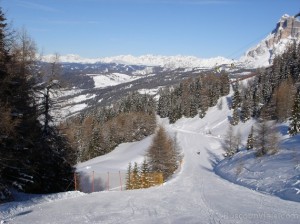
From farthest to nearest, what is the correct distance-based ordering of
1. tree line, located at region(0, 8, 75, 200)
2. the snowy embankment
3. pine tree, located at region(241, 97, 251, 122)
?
pine tree, located at region(241, 97, 251, 122) < the snowy embankment < tree line, located at region(0, 8, 75, 200)

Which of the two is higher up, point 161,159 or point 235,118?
point 161,159

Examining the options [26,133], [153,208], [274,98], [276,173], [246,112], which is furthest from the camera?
[246,112]

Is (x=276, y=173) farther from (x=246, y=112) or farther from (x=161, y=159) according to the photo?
(x=246, y=112)

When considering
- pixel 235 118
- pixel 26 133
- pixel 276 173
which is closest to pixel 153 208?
pixel 26 133

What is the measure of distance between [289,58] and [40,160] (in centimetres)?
12288

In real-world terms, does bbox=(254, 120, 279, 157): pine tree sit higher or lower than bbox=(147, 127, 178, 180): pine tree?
higher

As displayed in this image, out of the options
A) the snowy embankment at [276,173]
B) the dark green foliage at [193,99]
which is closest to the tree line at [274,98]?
the dark green foliage at [193,99]

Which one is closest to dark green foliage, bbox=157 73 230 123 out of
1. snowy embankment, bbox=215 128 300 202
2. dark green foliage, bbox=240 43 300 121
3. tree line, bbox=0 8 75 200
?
dark green foliage, bbox=240 43 300 121

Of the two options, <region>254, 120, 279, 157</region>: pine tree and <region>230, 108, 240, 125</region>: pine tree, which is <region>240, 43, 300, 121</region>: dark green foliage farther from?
<region>254, 120, 279, 157</region>: pine tree

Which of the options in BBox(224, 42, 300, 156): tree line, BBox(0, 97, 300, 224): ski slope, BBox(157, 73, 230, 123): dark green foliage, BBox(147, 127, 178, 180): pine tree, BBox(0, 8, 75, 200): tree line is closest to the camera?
BBox(0, 97, 300, 224): ski slope

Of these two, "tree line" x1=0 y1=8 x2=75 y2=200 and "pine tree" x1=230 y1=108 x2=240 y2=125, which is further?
"pine tree" x1=230 y1=108 x2=240 y2=125

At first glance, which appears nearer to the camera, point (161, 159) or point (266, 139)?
point (266, 139)

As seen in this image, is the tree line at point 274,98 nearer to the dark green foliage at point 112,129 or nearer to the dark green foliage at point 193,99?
the dark green foliage at point 193,99

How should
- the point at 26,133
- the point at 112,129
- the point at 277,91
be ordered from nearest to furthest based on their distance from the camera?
the point at 26,133
the point at 112,129
the point at 277,91
